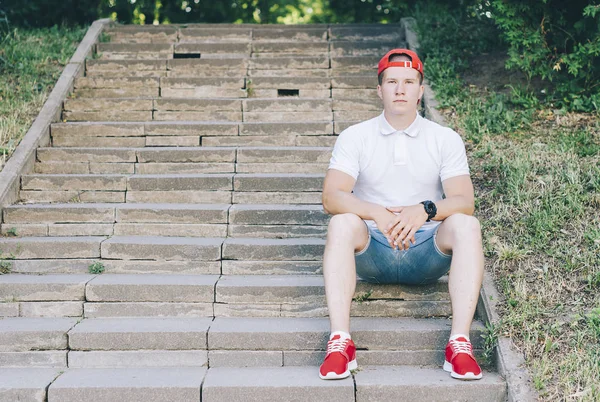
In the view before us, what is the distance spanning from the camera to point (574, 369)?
333 centimetres

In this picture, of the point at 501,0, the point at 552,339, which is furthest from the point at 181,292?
the point at 501,0

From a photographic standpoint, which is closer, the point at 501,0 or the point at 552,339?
the point at 552,339

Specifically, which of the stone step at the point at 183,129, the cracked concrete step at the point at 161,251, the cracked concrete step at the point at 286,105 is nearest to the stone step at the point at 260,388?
the cracked concrete step at the point at 161,251

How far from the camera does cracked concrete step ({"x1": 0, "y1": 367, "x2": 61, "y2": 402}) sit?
3.43 meters

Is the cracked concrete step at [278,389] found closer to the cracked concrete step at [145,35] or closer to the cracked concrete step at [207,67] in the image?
the cracked concrete step at [207,67]

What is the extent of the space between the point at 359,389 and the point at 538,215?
1839 mm

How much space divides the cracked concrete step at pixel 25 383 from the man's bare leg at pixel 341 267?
5.07 feet

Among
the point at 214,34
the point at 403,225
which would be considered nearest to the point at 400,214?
the point at 403,225

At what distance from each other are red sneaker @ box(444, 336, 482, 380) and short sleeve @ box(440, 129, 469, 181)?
0.91 metres

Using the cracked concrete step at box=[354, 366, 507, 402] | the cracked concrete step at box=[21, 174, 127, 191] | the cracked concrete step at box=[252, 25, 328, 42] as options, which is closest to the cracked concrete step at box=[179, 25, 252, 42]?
the cracked concrete step at box=[252, 25, 328, 42]

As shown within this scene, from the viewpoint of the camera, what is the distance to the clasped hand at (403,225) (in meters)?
3.46

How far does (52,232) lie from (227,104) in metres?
2.55

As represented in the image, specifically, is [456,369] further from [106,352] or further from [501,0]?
[501,0]

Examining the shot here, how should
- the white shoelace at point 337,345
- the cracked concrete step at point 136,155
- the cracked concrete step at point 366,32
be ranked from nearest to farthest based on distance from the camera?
the white shoelace at point 337,345 < the cracked concrete step at point 136,155 < the cracked concrete step at point 366,32
